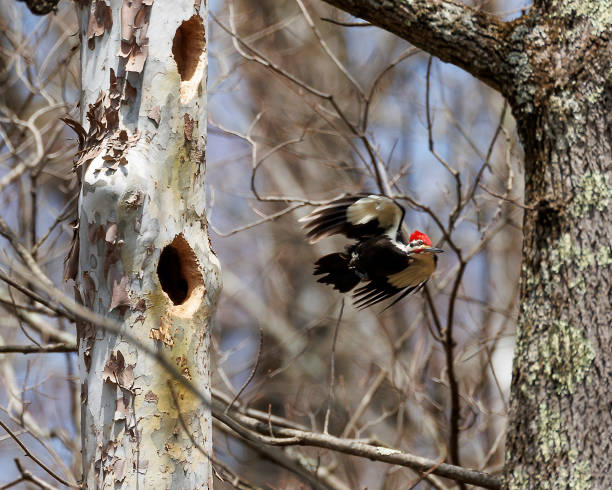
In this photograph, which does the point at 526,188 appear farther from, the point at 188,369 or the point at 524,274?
the point at 188,369

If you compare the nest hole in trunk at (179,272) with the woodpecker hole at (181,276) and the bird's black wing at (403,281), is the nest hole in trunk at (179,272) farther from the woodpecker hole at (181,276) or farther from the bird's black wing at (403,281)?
the bird's black wing at (403,281)

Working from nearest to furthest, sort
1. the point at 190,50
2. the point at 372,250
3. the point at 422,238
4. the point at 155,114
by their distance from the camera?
1. the point at 155,114
2. the point at 190,50
3. the point at 422,238
4. the point at 372,250

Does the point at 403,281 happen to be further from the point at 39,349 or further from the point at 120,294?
the point at 120,294

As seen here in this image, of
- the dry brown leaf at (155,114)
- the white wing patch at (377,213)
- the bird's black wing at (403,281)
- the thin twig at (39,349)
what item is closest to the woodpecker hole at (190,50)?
the dry brown leaf at (155,114)

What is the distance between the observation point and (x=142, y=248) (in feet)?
7.29

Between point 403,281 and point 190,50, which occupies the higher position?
point 190,50

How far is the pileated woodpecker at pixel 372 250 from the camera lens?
3717 millimetres

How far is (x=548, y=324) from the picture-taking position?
7.78 ft

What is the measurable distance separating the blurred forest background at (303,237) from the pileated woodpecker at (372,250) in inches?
5.7

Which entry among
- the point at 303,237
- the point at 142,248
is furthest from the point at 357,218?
the point at 303,237

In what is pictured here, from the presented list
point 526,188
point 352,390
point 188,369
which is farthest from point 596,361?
point 352,390

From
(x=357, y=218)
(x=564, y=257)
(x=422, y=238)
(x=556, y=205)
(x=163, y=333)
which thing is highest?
(x=357, y=218)

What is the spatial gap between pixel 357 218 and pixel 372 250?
0.18 m

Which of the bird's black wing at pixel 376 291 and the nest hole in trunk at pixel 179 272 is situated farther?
the bird's black wing at pixel 376 291
